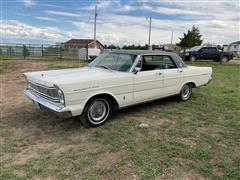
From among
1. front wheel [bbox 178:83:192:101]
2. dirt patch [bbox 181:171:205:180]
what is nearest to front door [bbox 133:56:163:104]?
front wheel [bbox 178:83:192:101]

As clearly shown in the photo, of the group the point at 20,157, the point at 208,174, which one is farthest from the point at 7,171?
the point at 208,174

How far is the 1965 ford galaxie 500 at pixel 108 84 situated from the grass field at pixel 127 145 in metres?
0.42

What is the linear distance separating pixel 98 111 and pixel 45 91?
1078 millimetres

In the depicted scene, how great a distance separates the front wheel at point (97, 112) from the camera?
14.5 ft

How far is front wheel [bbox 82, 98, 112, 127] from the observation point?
14.5 feet

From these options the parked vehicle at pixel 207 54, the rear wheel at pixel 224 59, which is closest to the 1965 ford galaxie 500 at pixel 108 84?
the parked vehicle at pixel 207 54

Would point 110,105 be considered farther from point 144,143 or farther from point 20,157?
point 20,157

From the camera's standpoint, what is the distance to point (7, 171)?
3.08m

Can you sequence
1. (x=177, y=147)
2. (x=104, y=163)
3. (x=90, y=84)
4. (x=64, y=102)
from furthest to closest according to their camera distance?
(x=90, y=84) → (x=64, y=102) → (x=177, y=147) → (x=104, y=163)

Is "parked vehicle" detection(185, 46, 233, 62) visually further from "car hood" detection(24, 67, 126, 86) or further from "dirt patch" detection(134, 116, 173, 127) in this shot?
"car hood" detection(24, 67, 126, 86)

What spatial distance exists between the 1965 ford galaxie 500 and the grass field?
415mm

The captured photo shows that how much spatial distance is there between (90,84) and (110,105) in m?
0.78

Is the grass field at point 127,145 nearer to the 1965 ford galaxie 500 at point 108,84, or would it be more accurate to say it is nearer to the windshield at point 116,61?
the 1965 ford galaxie 500 at point 108,84

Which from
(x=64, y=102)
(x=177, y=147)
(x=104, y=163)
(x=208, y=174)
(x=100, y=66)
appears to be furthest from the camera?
(x=100, y=66)
